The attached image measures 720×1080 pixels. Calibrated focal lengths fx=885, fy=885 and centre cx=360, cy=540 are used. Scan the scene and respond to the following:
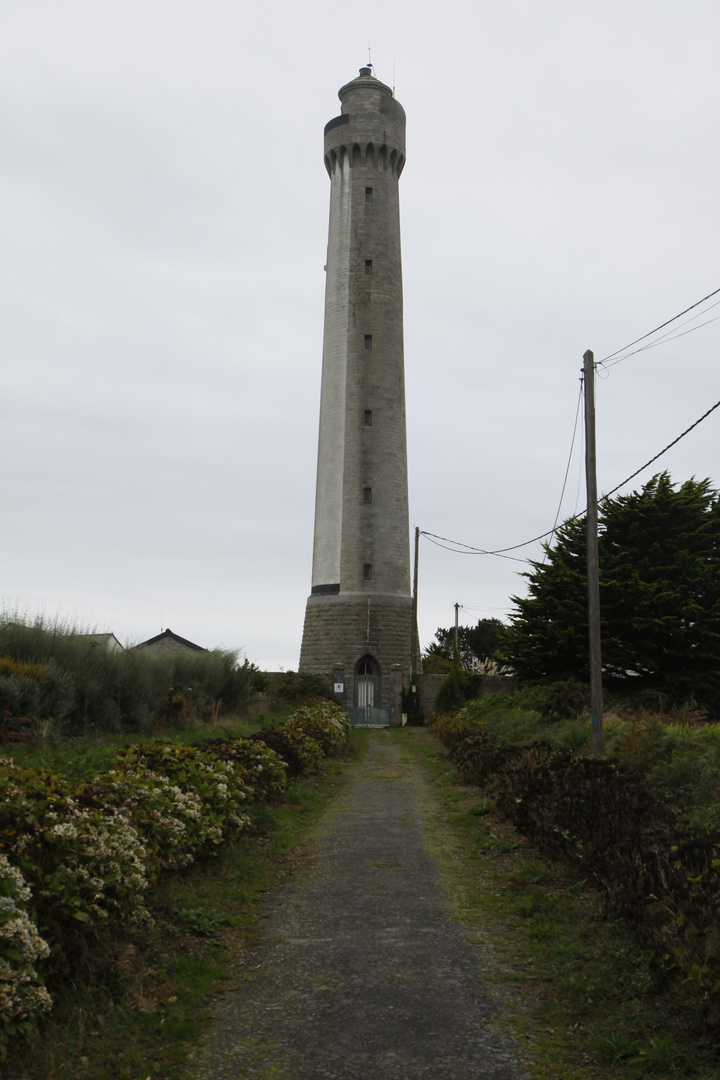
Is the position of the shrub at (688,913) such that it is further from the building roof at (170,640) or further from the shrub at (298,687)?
the building roof at (170,640)

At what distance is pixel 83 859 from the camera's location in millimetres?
6105

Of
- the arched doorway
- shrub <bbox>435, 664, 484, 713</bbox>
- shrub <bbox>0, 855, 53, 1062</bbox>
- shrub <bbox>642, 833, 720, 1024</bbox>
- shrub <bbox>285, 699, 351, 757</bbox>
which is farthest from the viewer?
the arched doorway

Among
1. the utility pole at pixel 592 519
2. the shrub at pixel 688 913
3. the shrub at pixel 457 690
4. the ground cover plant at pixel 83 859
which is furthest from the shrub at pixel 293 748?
the shrub at pixel 457 690

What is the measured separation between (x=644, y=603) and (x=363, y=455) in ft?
53.5

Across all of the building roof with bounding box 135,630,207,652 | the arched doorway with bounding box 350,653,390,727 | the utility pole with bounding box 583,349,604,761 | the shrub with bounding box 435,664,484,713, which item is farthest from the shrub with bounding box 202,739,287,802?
the building roof with bounding box 135,630,207,652

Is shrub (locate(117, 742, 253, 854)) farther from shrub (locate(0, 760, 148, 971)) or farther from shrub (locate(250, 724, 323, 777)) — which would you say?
shrub (locate(250, 724, 323, 777))

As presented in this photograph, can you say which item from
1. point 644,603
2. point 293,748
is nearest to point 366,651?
point 644,603

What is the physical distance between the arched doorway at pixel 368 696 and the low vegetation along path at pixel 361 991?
30.2 metres

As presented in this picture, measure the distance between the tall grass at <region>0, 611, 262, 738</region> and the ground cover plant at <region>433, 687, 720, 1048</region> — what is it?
712cm

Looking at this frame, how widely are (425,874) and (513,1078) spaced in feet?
17.5

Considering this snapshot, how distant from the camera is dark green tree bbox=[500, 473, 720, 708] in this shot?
29062 millimetres

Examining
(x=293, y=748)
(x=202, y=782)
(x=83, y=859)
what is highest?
(x=293, y=748)

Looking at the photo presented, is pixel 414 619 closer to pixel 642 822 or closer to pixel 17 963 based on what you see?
pixel 642 822

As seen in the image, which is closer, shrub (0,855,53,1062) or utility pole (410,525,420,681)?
shrub (0,855,53,1062)
